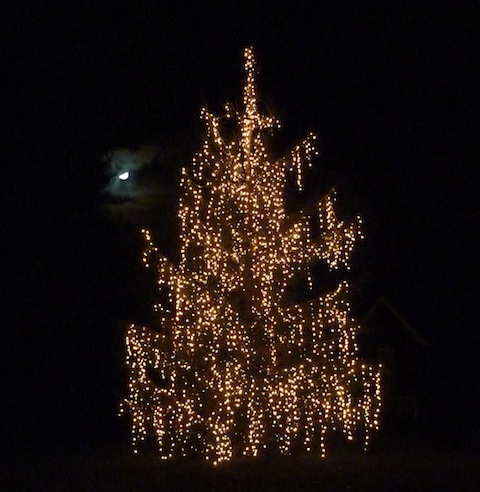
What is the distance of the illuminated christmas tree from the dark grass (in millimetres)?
590

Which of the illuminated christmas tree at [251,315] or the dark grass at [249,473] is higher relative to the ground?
the illuminated christmas tree at [251,315]

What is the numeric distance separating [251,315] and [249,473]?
2487mm

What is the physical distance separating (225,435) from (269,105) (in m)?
5.42

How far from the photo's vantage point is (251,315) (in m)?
19.1

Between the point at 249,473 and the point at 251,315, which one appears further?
the point at 251,315

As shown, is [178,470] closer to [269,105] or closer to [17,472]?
[17,472]

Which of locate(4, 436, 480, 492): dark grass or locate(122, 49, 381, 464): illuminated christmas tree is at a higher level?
locate(122, 49, 381, 464): illuminated christmas tree

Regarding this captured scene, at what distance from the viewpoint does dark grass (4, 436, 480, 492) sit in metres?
17.4

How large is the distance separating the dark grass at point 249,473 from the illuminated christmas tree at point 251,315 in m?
0.59

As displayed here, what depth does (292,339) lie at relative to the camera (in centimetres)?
1920

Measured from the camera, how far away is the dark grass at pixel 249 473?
1744 centimetres

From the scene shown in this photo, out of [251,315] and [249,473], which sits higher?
[251,315]

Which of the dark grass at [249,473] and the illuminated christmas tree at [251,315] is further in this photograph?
the illuminated christmas tree at [251,315]

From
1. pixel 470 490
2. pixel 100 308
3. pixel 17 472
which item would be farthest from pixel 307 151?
pixel 100 308
